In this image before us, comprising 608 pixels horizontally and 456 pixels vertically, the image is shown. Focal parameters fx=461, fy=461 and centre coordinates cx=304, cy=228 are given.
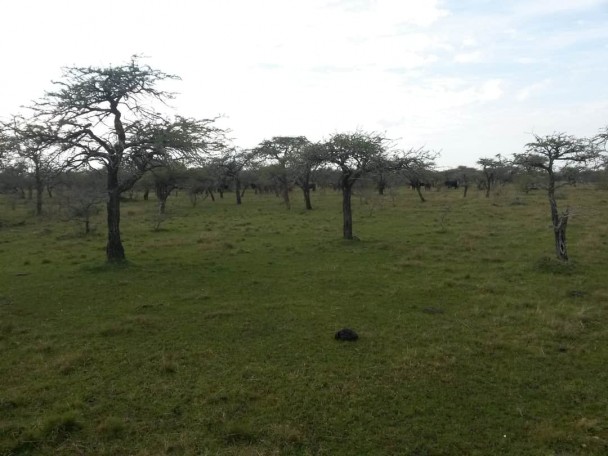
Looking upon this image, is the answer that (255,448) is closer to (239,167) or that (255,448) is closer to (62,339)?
(62,339)

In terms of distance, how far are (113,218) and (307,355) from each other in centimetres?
1195

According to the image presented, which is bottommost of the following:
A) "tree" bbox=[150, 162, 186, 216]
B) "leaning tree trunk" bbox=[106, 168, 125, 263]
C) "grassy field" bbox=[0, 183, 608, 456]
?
A: "grassy field" bbox=[0, 183, 608, 456]

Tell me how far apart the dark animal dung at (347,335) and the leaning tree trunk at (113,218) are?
11.4 meters

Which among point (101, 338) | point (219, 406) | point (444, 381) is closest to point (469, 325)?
point (444, 381)

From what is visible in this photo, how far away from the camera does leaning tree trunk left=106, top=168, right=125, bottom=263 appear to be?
1755 cm

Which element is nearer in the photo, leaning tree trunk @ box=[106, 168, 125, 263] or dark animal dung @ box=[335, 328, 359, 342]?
dark animal dung @ box=[335, 328, 359, 342]

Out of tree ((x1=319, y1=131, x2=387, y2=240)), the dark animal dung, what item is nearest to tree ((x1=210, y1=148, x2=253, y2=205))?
tree ((x1=319, y1=131, x2=387, y2=240))

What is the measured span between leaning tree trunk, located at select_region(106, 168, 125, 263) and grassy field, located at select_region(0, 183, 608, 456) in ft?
2.81

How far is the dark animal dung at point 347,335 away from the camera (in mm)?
9969

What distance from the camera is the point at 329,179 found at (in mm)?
58844

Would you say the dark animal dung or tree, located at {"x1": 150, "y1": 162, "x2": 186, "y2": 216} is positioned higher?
tree, located at {"x1": 150, "y1": 162, "x2": 186, "y2": 216}

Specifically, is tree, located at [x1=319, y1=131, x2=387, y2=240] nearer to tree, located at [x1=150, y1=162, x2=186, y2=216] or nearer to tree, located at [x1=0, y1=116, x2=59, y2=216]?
tree, located at [x1=0, y1=116, x2=59, y2=216]

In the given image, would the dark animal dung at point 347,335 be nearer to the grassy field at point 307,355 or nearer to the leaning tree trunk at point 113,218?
the grassy field at point 307,355

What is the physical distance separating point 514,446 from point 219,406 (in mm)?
4293
